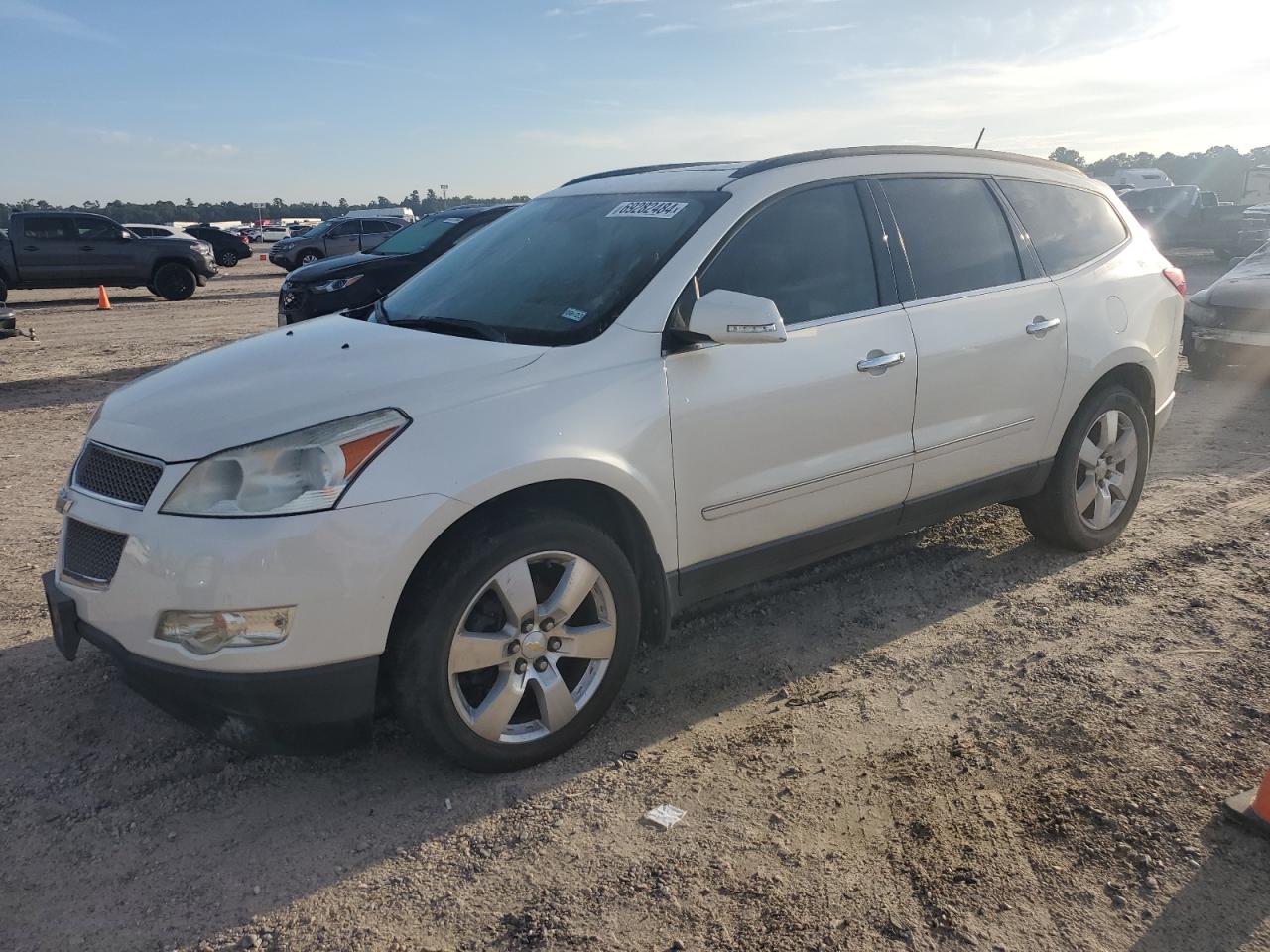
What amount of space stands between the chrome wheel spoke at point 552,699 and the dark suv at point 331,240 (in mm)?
24968

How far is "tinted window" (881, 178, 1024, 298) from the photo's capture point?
4.14 metres

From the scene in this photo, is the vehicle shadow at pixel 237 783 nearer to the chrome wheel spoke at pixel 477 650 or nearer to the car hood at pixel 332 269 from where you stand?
the chrome wheel spoke at pixel 477 650

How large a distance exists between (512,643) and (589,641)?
0.28 m

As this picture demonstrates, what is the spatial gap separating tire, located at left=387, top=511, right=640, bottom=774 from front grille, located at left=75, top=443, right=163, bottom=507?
801 millimetres

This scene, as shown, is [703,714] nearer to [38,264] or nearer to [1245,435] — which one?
[1245,435]

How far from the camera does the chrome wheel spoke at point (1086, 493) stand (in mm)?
4895

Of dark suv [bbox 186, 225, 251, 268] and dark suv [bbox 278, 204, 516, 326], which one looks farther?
dark suv [bbox 186, 225, 251, 268]

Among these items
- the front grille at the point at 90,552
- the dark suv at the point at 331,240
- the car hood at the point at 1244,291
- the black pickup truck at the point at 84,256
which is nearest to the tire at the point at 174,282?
the black pickup truck at the point at 84,256

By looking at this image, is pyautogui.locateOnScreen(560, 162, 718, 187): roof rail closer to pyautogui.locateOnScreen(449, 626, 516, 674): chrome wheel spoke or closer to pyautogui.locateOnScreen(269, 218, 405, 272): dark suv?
pyautogui.locateOnScreen(449, 626, 516, 674): chrome wheel spoke

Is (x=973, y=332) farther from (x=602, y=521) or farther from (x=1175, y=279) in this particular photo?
(x=602, y=521)

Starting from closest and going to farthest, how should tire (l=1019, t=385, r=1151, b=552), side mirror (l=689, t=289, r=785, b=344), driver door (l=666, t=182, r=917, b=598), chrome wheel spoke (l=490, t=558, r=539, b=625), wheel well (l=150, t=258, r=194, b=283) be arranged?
chrome wheel spoke (l=490, t=558, r=539, b=625) < side mirror (l=689, t=289, r=785, b=344) < driver door (l=666, t=182, r=917, b=598) < tire (l=1019, t=385, r=1151, b=552) < wheel well (l=150, t=258, r=194, b=283)

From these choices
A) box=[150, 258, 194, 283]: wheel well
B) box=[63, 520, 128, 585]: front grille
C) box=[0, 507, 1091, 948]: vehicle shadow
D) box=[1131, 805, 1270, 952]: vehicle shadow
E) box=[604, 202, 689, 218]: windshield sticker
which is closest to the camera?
box=[1131, 805, 1270, 952]: vehicle shadow

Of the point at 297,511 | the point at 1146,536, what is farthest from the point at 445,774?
the point at 1146,536

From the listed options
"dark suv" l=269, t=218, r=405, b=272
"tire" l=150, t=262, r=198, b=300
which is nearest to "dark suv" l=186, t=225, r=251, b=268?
"dark suv" l=269, t=218, r=405, b=272
